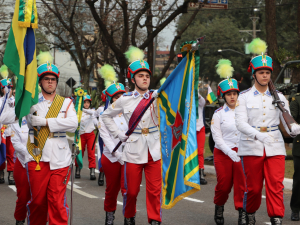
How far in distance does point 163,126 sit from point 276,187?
1520 mm

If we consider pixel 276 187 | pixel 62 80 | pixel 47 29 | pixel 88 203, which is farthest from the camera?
pixel 62 80

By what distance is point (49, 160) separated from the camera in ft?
19.2

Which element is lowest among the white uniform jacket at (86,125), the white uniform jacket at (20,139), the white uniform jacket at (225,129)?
the white uniform jacket at (86,125)

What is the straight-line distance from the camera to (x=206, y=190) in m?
10.6

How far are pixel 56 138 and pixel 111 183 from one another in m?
1.58

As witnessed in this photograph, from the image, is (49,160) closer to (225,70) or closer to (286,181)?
(225,70)

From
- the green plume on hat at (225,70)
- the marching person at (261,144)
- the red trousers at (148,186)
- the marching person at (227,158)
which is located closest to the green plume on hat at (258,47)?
the marching person at (261,144)

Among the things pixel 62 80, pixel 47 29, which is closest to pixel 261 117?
pixel 47 29

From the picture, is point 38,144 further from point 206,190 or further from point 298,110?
point 206,190

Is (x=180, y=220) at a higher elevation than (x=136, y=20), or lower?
lower

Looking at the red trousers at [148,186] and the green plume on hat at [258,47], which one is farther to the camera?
the green plume on hat at [258,47]

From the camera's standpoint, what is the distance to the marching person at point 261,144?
20.5ft

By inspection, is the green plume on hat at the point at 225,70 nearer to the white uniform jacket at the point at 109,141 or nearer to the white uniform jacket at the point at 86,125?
the white uniform jacket at the point at 109,141

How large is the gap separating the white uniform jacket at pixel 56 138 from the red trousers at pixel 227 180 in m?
2.44
